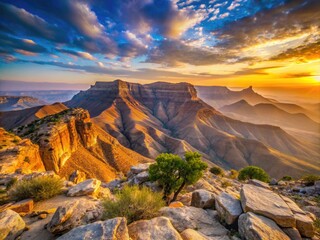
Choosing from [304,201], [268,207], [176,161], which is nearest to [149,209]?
[268,207]

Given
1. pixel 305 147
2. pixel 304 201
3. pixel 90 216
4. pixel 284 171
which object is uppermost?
pixel 90 216

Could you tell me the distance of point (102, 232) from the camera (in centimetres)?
627

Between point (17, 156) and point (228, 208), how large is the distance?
1286 inches

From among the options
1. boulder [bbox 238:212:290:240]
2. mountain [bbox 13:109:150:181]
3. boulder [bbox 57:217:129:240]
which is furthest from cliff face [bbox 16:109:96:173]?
boulder [bbox 238:212:290:240]

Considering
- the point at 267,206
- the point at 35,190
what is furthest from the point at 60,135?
the point at 267,206

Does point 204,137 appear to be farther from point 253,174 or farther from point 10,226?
point 10,226

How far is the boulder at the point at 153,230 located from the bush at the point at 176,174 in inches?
441

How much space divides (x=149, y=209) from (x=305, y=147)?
630 feet

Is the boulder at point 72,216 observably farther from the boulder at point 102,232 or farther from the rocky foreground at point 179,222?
the boulder at point 102,232

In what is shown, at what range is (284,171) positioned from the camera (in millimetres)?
85812

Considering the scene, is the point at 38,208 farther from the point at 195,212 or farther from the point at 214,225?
the point at 214,225

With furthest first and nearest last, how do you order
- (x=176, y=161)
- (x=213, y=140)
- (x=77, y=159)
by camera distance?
(x=213, y=140) → (x=77, y=159) → (x=176, y=161)

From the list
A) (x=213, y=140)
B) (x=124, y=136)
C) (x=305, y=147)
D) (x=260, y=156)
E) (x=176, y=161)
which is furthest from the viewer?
(x=305, y=147)

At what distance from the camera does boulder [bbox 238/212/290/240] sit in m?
7.31
